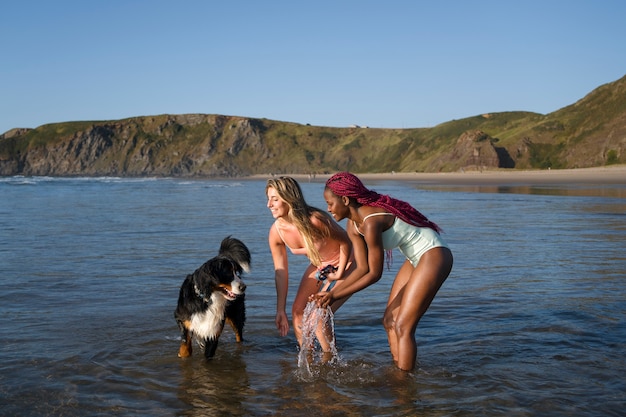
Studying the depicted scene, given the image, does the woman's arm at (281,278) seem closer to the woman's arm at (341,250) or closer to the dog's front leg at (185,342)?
the woman's arm at (341,250)

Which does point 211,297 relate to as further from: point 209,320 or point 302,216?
point 302,216

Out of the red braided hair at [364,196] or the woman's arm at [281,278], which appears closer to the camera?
the red braided hair at [364,196]

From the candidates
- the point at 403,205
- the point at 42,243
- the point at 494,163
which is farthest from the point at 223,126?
the point at 403,205

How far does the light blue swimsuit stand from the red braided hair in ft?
0.20

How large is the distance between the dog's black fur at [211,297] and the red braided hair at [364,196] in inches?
62.6

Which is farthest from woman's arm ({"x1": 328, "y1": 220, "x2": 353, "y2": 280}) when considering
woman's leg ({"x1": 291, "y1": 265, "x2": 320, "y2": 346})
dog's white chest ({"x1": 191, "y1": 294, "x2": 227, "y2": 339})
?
dog's white chest ({"x1": 191, "y1": 294, "x2": 227, "y2": 339})

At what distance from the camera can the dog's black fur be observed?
20.7ft

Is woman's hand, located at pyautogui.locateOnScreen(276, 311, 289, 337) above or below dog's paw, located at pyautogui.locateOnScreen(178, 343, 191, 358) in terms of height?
above

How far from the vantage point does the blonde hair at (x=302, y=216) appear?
622cm

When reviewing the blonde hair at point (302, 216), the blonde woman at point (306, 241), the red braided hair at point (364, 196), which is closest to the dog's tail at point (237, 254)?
the blonde woman at point (306, 241)

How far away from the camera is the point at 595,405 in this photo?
16.4ft

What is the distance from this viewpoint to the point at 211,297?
21.0ft

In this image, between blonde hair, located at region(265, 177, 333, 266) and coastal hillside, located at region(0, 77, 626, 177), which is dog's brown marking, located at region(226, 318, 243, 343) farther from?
coastal hillside, located at region(0, 77, 626, 177)

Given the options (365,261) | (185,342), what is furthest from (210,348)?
(365,261)
